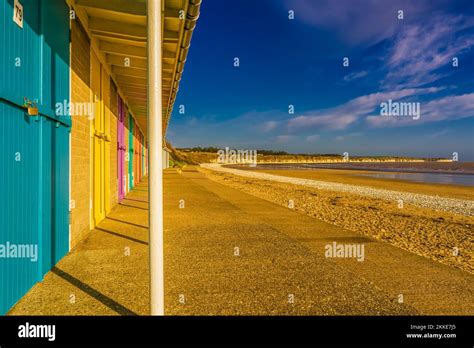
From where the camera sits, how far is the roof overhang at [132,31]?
514cm

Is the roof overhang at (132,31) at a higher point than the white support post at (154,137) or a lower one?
higher

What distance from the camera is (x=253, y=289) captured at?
4.18 m

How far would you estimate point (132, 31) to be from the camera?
6.62 meters

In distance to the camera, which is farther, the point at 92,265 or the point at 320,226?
the point at 320,226

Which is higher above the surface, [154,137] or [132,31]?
[132,31]

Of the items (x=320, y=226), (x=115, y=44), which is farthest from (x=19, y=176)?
→ (x=320, y=226)

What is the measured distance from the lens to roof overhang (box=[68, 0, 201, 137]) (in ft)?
16.9

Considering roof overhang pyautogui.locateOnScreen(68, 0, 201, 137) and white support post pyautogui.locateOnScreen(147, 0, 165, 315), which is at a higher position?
roof overhang pyautogui.locateOnScreen(68, 0, 201, 137)

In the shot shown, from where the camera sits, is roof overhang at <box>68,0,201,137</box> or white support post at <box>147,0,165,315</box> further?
roof overhang at <box>68,0,201,137</box>

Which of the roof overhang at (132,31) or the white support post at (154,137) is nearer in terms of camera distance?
the white support post at (154,137)

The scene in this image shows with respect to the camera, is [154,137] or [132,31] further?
[132,31]
